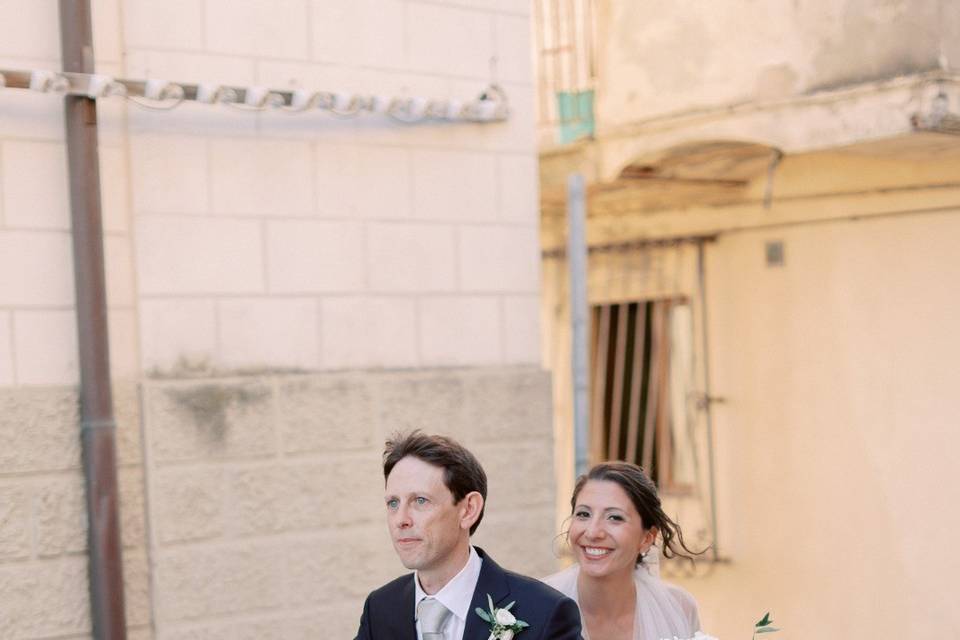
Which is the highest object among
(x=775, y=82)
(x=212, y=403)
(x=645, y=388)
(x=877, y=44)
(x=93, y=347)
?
(x=877, y=44)

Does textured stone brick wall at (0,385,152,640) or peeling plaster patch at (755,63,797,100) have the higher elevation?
peeling plaster patch at (755,63,797,100)

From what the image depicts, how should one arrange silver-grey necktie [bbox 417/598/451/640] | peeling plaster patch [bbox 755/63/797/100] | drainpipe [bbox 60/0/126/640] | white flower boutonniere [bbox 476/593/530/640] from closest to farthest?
white flower boutonniere [bbox 476/593/530/640] → silver-grey necktie [bbox 417/598/451/640] → drainpipe [bbox 60/0/126/640] → peeling plaster patch [bbox 755/63/797/100]

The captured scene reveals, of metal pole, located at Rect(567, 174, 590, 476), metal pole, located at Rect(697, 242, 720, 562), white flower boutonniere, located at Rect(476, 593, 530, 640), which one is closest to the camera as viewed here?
white flower boutonniere, located at Rect(476, 593, 530, 640)

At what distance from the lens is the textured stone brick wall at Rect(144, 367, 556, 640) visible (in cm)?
538

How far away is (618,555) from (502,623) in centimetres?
A: 122

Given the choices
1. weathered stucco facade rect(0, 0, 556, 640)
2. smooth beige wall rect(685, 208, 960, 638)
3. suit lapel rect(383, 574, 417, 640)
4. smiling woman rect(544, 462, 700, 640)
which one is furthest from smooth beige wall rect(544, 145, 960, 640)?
suit lapel rect(383, 574, 417, 640)

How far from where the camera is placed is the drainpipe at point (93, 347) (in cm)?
511

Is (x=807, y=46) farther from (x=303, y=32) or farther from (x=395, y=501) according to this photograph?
(x=395, y=501)

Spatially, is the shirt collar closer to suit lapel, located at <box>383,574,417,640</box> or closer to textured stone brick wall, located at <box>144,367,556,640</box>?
suit lapel, located at <box>383,574,417,640</box>

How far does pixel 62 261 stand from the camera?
5.16m

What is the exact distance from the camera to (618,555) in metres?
4.45

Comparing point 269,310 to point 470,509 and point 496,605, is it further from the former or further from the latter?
point 496,605

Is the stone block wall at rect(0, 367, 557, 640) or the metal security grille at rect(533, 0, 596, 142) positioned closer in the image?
the stone block wall at rect(0, 367, 557, 640)

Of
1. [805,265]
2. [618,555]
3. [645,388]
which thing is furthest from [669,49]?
[618,555]
